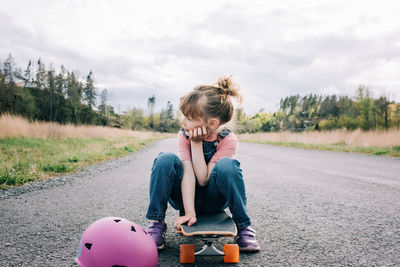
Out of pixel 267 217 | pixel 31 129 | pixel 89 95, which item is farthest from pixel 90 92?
pixel 267 217

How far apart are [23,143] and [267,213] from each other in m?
9.15

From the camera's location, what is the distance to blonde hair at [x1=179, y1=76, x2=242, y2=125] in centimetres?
219

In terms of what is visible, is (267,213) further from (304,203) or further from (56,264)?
(56,264)

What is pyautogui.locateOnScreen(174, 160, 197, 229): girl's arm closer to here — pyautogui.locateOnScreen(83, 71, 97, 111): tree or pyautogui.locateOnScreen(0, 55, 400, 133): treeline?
pyautogui.locateOnScreen(0, 55, 400, 133): treeline

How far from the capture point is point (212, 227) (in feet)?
5.96

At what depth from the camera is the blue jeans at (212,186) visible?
77.1 inches

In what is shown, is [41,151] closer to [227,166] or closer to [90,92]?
[227,166]

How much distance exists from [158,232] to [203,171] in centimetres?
55

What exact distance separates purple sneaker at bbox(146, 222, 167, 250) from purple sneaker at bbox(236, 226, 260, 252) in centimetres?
55

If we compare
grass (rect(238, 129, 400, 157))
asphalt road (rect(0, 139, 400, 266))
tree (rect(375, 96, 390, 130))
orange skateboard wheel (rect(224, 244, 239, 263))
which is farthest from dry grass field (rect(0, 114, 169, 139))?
tree (rect(375, 96, 390, 130))

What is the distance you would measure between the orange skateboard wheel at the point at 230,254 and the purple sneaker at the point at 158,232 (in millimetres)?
492

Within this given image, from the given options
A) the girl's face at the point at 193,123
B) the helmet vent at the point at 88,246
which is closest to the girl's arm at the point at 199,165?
the girl's face at the point at 193,123

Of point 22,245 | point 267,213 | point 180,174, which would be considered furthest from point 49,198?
point 267,213

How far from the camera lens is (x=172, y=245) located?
6.88 ft
